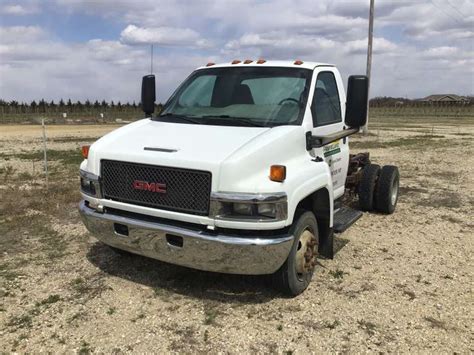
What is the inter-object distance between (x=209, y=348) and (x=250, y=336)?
377 millimetres

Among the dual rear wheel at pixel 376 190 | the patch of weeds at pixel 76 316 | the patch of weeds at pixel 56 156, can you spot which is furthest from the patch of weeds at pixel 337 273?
the patch of weeds at pixel 56 156

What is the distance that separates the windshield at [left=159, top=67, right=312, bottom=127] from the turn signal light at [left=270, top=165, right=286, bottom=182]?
Answer: 81cm

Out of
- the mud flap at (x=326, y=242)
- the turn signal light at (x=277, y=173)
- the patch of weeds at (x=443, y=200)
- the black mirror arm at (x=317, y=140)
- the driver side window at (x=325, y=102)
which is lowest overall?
the patch of weeds at (x=443, y=200)

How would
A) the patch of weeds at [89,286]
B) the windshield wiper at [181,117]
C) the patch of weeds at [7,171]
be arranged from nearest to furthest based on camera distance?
the patch of weeds at [89,286] < the windshield wiper at [181,117] < the patch of weeds at [7,171]

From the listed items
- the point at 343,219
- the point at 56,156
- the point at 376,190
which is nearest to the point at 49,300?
the point at 343,219

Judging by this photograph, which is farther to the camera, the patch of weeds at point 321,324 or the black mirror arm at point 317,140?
the black mirror arm at point 317,140

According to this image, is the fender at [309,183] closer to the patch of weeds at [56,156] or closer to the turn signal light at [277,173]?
the turn signal light at [277,173]

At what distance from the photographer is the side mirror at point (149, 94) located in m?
5.75

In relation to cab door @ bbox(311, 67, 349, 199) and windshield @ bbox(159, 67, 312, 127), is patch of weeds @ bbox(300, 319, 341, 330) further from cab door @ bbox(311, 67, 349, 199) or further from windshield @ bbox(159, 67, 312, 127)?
windshield @ bbox(159, 67, 312, 127)

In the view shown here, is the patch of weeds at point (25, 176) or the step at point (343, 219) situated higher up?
the step at point (343, 219)

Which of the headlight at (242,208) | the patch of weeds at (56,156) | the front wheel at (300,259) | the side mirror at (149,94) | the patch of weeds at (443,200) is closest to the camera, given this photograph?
the headlight at (242,208)

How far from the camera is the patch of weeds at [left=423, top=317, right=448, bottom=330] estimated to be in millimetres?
4077

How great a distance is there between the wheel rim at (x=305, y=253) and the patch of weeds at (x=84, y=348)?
197 cm

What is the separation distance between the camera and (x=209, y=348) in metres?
3.66
